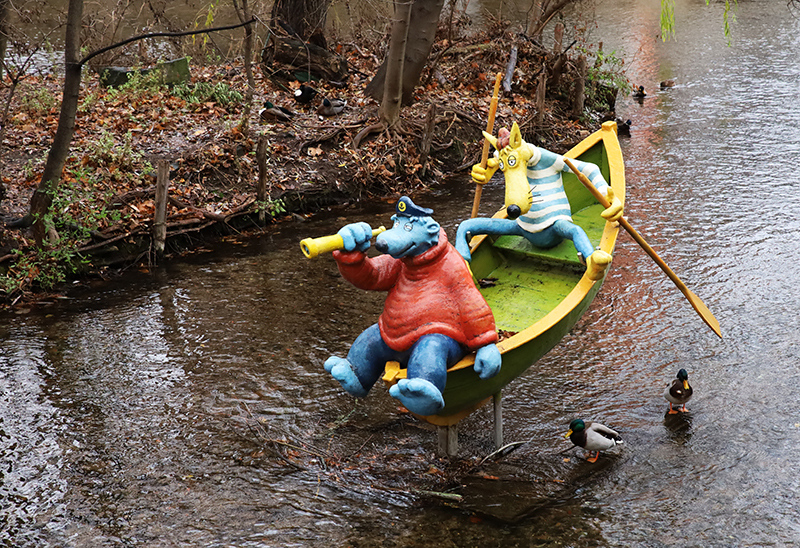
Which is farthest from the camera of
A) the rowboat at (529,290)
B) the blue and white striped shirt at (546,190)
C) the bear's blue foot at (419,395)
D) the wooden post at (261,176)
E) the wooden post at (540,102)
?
the wooden post at (540,102)

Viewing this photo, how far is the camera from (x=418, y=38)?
531 inches

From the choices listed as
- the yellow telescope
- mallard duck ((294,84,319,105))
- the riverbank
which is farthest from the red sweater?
mallard duck ((294,84,319,105))

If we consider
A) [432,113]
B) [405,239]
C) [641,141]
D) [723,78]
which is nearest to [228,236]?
[432,113]

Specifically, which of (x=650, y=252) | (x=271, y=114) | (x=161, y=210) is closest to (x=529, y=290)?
(x=650, y=252)

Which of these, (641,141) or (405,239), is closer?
(405,239)

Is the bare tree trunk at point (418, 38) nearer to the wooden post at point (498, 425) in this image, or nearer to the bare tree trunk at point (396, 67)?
the bare tree trunk at point (396, 67)

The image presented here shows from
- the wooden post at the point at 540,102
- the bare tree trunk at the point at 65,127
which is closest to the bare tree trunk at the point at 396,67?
the wooden post at the point at 540,102

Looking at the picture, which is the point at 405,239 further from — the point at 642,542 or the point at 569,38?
the point at 569,38

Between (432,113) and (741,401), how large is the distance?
7486mm

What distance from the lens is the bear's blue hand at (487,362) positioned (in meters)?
5.21

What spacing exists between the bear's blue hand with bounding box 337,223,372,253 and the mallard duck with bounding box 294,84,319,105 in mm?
9466

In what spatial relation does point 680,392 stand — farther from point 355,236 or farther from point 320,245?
point 320,245

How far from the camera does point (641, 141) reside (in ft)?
49.7

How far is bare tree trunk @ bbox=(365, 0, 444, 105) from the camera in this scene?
13227mm
